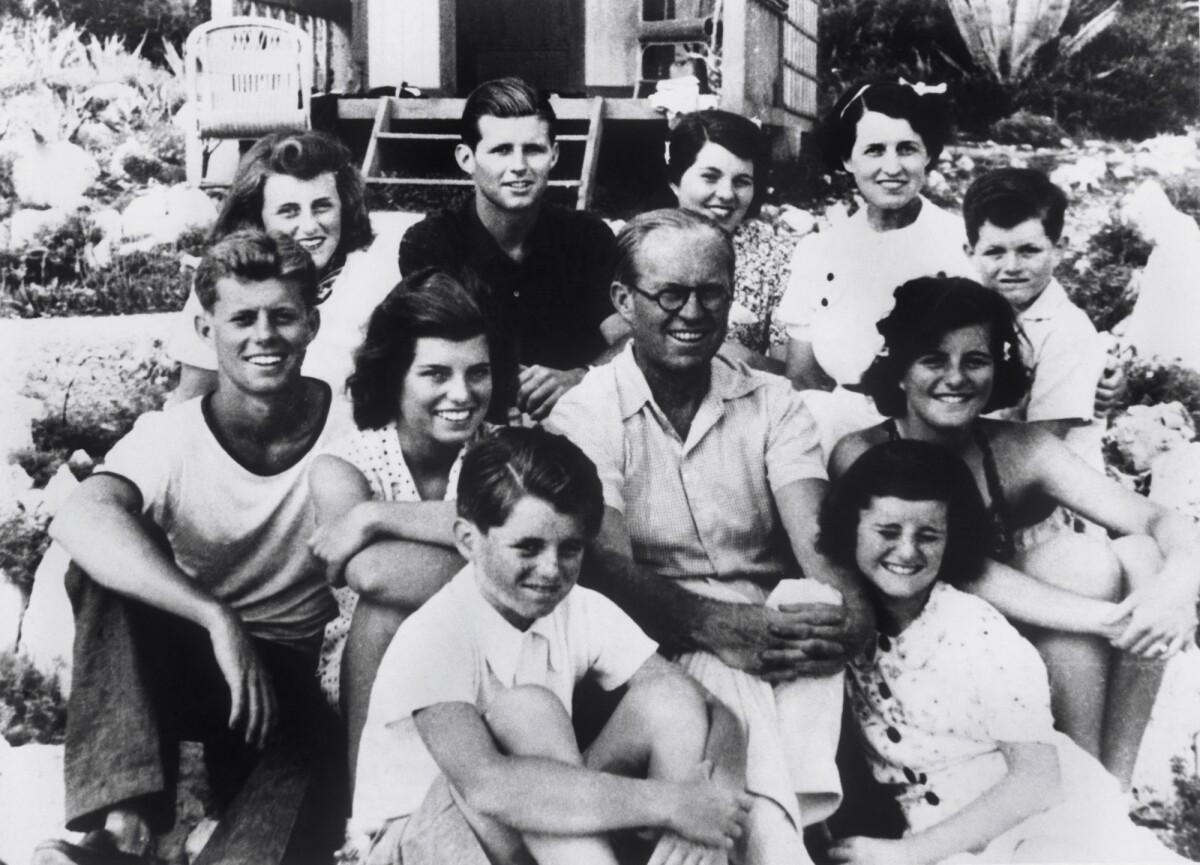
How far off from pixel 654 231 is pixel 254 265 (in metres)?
0.86

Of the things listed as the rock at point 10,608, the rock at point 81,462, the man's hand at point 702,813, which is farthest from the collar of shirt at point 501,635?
the rock at point 10,608

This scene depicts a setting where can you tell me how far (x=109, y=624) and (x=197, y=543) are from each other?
0.24 m

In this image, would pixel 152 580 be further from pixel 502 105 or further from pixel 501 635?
pixel 502 105

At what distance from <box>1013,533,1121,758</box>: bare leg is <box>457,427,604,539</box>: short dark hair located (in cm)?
A: 102

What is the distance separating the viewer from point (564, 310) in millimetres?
2764

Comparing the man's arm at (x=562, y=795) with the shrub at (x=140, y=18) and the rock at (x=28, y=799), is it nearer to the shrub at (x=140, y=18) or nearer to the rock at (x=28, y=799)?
the rock at (x=28, y=799)

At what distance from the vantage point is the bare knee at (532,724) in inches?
87.8

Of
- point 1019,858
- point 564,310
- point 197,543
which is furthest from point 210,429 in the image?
point 1019,858

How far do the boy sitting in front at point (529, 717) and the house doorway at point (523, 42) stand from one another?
1.03 m

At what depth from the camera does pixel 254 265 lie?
2574mm

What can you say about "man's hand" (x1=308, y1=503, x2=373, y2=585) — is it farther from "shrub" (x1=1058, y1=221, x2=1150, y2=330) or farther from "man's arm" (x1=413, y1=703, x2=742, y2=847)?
"shrub" (x1=1058, y1=221, x2=1150, y2=330)

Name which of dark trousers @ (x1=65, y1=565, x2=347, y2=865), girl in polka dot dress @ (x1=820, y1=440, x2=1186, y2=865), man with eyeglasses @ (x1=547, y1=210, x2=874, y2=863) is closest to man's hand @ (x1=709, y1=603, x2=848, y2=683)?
man with eyeglasses @ (x1=547, y1=210, x2=874, y2=863)

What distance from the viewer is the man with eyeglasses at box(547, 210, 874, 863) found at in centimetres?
243

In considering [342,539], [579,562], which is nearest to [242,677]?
[342,539]
